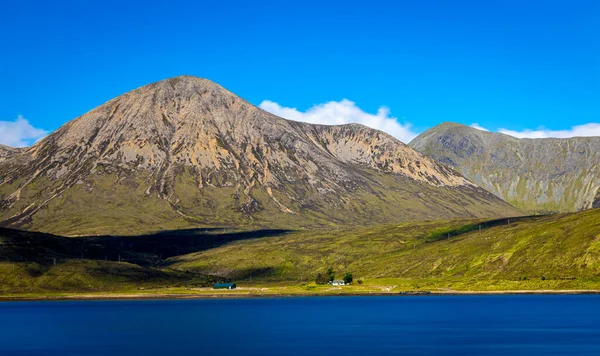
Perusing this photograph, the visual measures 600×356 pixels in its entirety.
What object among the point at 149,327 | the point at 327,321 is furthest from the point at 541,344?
the point at 149,327

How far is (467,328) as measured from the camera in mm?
142750

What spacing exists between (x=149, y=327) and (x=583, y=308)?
349 ft

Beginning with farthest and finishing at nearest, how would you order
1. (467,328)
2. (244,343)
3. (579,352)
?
(467,328) < (244,343) < (579,352)

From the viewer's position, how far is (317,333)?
137125 mm

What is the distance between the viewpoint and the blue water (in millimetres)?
110812

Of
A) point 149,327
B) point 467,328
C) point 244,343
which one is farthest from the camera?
point 149,327

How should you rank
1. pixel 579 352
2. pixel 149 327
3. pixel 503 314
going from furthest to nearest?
pixel 503 314 → pixel 149 327 → pixel 579 352

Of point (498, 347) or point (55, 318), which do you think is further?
point (55, 318)

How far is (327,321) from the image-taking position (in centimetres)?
16662

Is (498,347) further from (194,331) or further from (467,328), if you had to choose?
(194,331)

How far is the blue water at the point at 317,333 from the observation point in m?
111

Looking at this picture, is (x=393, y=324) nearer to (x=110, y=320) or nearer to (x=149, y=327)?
(x=149, y=327)

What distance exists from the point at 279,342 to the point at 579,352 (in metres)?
45.7

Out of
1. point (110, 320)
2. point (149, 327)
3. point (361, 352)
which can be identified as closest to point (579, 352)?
point (361, 352)
